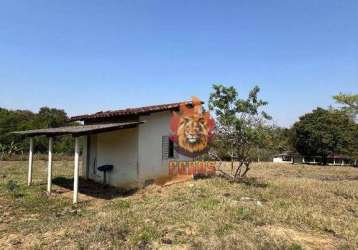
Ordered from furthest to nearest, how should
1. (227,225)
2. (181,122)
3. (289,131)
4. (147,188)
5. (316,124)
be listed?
(289,131) → (316,124) → (181,122) → (147,188) → (227,225)

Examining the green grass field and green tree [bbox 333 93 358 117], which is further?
green tree [bbox 333 93 358 117]

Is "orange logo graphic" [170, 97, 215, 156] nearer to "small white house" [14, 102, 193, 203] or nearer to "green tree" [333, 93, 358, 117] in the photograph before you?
"small white house" [14, 102, 193, 203]

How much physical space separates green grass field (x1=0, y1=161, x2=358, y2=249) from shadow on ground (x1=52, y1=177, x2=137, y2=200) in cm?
20

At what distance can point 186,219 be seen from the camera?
877cm

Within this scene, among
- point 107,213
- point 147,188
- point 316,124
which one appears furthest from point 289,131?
point 107,213

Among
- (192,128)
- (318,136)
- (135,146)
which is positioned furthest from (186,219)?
(318,136)

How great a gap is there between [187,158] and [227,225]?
8.48 metres

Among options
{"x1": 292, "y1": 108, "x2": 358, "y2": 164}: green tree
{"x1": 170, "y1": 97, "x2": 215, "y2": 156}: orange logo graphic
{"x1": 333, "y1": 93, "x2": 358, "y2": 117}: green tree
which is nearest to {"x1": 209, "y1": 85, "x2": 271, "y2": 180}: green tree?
{"x1": 170, "y1": 97, "x2": 215, "y2": 156}: orange logo graphic

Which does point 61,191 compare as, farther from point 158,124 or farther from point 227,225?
point 227,225

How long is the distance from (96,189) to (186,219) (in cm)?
692

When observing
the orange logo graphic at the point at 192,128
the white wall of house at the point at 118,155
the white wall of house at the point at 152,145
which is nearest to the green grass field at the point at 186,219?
the white wall of house at the point at 152,145

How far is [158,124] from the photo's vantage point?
49.1ft

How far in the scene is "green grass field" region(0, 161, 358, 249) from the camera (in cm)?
710

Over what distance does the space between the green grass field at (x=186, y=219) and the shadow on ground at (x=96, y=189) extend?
0.20 metres
